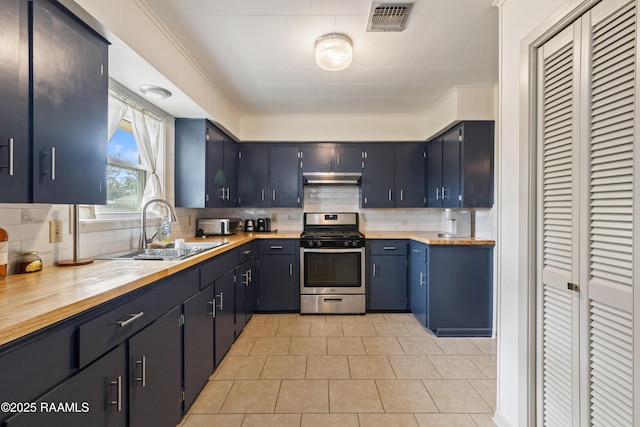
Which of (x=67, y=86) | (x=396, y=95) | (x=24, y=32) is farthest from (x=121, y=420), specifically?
(x=396, y=95)

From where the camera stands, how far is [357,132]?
12.7 feet

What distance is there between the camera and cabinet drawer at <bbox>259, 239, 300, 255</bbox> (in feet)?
11.8

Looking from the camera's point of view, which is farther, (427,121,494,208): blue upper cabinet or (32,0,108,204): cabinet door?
(427,121,494,208): blue upper cabinet

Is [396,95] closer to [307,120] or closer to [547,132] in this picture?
[307,120]

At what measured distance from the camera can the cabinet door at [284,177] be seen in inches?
154

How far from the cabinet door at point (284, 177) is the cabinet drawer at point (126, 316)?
7.39 feet

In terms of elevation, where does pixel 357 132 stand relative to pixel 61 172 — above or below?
above

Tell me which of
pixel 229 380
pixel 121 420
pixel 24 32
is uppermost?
pixel 24 32

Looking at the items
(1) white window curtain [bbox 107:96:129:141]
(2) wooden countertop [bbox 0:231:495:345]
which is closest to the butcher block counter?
(2) wooden countertop [bbox 0:231:495:345]

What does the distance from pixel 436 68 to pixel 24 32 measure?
2.65 metres

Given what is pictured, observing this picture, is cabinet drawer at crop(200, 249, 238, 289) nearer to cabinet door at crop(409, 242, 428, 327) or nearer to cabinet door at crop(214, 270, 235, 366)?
cabinet door at crop(214, 270, 235, 366)

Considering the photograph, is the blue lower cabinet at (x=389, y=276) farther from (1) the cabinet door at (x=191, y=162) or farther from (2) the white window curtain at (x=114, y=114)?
(2) the white window curtain at (x=114, y=114)

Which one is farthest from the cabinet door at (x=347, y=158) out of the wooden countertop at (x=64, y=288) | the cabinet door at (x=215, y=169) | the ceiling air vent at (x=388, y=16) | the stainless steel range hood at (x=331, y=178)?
the wooden countertop at (x=64, y=288)

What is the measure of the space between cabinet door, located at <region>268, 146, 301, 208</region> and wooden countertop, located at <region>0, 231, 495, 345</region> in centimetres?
211
